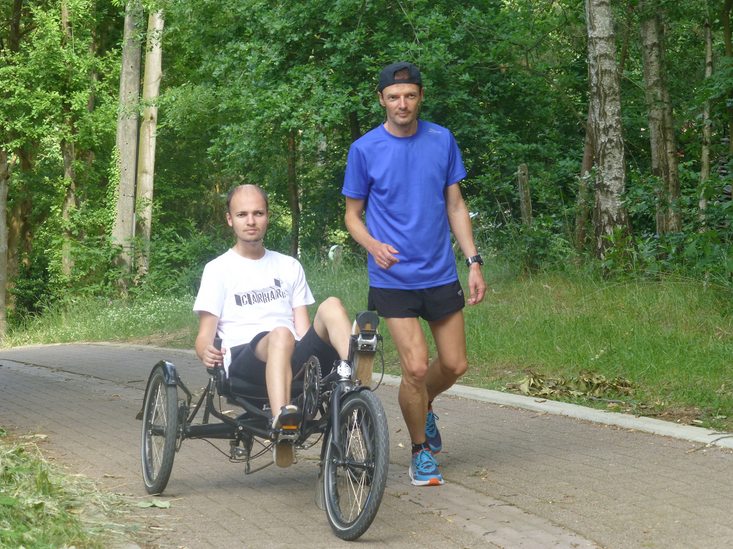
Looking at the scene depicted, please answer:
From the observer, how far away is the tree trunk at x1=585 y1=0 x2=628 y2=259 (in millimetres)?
11781

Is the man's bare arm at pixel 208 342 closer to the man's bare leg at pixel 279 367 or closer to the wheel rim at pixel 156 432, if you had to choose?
the man's bare leg at pixel 279 367

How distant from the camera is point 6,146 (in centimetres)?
2441

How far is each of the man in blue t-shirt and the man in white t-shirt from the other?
1.27ft

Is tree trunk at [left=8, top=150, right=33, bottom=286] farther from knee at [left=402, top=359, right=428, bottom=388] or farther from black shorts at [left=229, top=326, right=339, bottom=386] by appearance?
knee at [left=402, top=359, right=428, bottom=388]

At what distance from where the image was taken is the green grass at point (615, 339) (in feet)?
22.3

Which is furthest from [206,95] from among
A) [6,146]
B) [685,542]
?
[685,542]

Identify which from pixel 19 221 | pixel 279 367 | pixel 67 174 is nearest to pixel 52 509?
pixel 279 367

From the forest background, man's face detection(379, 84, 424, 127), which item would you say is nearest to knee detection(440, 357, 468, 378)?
man's face detection(379, 84, 424, 127)

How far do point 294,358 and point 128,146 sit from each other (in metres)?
20.2

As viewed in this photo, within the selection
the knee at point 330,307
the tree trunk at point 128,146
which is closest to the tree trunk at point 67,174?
the tree trunk at point 128,146

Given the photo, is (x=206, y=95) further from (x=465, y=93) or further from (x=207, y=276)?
(x=207, y=276)

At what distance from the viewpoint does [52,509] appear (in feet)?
13.4

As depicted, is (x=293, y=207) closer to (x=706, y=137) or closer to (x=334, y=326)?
(x=706, y=137)

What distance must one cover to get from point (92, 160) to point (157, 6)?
28.5ft
